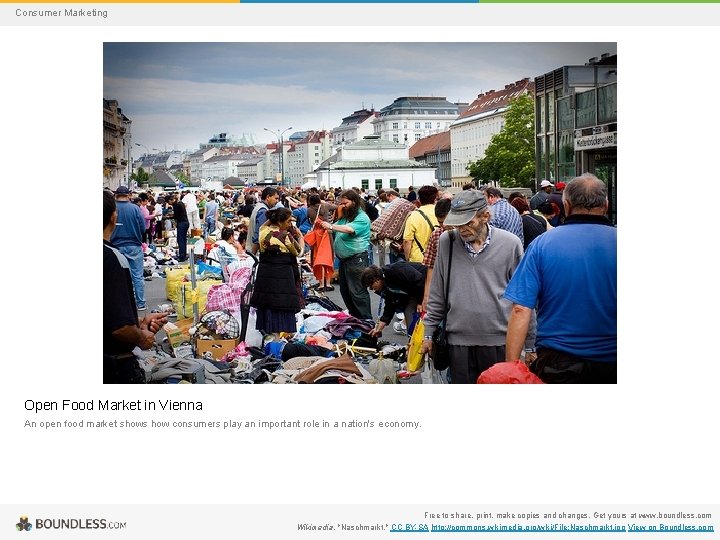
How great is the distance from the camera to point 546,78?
31.7 m

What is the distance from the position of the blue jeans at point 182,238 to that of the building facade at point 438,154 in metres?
110

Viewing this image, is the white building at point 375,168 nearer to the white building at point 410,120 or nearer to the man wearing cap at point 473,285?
the white building at point 410,120

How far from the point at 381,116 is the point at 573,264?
159m

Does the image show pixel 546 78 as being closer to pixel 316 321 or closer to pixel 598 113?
pixel 598 113

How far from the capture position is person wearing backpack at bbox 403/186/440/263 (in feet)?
32.4

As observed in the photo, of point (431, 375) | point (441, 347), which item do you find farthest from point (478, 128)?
point (441, 347)

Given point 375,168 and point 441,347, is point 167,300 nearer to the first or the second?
point 441,347

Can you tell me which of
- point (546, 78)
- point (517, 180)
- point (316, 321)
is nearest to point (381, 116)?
point (517, 180)

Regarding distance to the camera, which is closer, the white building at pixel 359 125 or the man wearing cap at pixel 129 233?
the man wearing cap at pixel 129 233

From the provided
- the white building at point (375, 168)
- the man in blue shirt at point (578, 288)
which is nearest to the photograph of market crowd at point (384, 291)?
the man in blue shirt at point (578, 288)

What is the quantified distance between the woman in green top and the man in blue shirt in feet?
21.2

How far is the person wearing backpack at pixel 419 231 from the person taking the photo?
32.4 ft

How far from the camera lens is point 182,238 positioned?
21.2 meters

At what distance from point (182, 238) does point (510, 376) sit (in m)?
17.5
